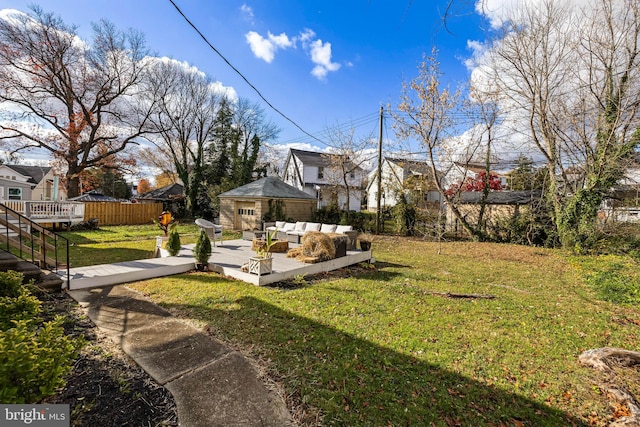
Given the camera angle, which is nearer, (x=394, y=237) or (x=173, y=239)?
(x=173, y=239)

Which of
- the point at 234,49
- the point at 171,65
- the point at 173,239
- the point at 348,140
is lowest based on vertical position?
the point at 173,239

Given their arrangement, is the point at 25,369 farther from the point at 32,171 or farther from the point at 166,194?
the point at 32,171

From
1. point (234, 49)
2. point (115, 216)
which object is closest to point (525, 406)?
point (234, 49)

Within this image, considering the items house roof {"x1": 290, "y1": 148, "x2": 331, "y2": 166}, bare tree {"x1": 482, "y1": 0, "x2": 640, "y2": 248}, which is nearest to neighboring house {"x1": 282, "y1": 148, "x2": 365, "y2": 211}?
house roof {"x1": 290, "y1": 148, "x2": 331, "y2": 166}

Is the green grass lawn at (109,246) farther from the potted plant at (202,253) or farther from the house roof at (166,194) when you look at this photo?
the house roof at (166,194)

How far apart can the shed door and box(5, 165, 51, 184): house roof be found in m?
28.8

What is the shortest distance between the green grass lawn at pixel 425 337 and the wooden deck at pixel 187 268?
39 cm

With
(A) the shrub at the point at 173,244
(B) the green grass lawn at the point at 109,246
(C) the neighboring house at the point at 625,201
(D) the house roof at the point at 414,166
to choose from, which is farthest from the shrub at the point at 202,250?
(D) the house roof at the point at 414,166

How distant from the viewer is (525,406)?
3006 millimetres

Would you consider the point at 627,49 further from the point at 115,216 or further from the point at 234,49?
the point at 115,216

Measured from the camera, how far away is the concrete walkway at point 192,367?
264 centimetres

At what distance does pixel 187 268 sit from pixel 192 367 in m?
5.05

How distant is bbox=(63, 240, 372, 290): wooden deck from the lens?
6350 millimetres

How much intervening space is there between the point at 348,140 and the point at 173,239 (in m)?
16.9
